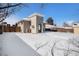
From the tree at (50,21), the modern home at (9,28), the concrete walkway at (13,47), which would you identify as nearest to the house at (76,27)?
the tree at (50,21)

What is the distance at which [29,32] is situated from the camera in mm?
1279

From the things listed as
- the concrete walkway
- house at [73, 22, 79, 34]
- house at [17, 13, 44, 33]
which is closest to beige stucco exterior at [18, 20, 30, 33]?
house at [17, 13, 44, 33]

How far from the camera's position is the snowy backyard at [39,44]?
4.11 ft

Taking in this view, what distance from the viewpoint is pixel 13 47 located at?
1264 millimetres

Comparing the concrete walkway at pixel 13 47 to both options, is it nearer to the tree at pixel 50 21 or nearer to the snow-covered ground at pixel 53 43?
the snow-covered ground at pixel 53 43

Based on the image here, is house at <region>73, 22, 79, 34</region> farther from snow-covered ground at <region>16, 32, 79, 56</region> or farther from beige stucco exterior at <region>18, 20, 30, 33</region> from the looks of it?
beige stucco exterior at <region>18, 20, 30, 33</region>

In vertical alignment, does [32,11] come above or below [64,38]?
above

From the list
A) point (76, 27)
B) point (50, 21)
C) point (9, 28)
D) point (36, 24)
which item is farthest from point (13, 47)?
point (76, 27)

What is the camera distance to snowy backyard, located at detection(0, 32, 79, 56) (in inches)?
49.3

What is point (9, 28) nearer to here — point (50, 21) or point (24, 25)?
point (24, 25)

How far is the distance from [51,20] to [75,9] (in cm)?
24

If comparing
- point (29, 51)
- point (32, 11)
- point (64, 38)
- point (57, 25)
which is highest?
point (32, 11)

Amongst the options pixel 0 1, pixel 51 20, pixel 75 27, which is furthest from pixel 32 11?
pixel 75 27

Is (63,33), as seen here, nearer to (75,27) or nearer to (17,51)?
(75,27)
